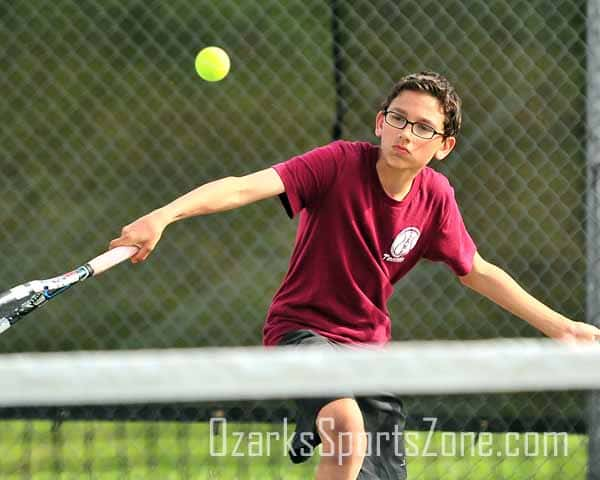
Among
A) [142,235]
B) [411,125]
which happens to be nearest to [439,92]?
[411,125]

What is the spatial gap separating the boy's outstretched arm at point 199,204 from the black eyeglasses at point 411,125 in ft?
1.03

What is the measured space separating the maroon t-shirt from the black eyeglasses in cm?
11

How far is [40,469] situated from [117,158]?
1.05 metres

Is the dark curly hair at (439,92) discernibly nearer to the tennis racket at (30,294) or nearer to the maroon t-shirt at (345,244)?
the maroon t-shirt at (345,244)

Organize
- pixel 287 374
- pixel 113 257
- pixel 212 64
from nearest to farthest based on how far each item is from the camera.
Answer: pixel 287 374 → pixel 113 257 → pixel 212 64

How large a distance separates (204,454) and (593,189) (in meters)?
1.51

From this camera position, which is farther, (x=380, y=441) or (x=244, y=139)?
(x=244, y=139)

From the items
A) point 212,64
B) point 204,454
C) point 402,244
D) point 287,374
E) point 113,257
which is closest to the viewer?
point 287,374

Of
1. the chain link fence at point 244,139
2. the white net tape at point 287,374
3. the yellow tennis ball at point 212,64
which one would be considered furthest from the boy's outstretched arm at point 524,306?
the yellow tennis ball at point 212,64

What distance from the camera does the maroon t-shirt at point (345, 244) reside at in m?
3.06

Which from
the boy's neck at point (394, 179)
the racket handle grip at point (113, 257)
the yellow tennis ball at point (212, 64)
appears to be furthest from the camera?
the yellow tennis ball at point (212, 64)

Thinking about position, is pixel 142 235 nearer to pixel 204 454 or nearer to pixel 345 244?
pixel 345 244

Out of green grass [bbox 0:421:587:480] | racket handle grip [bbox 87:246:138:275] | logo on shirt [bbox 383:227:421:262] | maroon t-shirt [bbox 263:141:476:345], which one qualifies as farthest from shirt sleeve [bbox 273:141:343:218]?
green grass [bbox 0:421:587:480]

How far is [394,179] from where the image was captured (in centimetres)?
310
